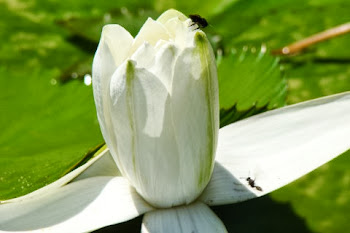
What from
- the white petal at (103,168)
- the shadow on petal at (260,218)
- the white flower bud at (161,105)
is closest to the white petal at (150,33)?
the white flower bud at (161,105)

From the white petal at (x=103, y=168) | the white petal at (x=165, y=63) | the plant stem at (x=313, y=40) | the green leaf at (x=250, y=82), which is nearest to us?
the white petal at (x=165, y=63)

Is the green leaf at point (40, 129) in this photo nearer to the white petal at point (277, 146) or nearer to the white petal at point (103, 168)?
the white petal at point (103, 168)

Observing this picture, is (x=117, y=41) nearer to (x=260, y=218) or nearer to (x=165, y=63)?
(x=165, y=63)

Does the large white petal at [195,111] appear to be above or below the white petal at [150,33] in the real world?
below

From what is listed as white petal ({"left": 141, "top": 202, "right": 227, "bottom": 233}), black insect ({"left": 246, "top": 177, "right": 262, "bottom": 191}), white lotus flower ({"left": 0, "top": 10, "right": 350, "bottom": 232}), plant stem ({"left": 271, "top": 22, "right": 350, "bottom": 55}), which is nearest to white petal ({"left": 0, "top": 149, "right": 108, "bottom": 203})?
white lotus flower ({"left": 0, "top": 10, "right": 350, "bottom": 232})

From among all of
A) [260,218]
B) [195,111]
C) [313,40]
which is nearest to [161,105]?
[195,111]

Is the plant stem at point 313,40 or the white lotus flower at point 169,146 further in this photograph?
the plant stem at point 313,40

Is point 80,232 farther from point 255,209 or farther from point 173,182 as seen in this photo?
point 255,209
